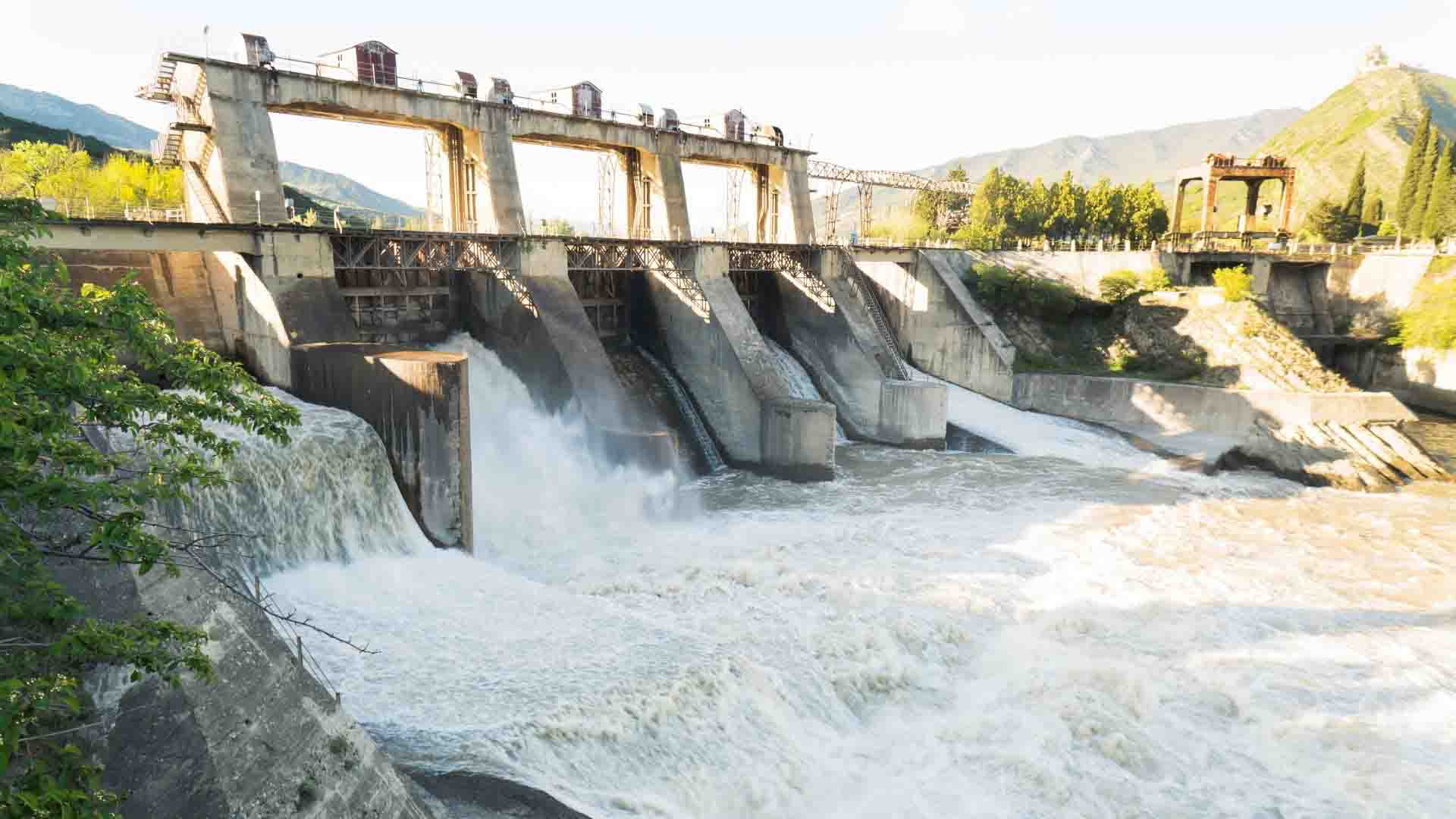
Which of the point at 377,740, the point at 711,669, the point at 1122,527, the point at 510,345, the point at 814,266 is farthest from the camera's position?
the point at 814,266

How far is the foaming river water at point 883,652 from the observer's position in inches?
364

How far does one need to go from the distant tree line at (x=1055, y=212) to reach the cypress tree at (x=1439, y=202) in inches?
686

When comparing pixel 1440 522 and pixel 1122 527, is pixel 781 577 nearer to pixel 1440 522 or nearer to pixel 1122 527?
pixel 1122 527

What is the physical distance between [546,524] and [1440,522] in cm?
2067

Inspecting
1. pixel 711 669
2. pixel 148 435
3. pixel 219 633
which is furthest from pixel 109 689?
pixel 711 669

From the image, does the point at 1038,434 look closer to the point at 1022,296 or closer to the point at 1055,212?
the point at 1022,296

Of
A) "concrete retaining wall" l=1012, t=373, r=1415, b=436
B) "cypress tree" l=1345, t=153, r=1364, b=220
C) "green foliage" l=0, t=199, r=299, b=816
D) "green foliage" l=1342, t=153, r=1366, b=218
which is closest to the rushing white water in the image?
"concrete retaining wall" l=1012, t=373, r=1415, b=436

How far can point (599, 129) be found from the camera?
26531mm

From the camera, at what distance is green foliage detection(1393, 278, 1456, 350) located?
3388 cm

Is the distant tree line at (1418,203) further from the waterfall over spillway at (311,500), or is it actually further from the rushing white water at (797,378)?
the waterfall over spillway at (311,500)

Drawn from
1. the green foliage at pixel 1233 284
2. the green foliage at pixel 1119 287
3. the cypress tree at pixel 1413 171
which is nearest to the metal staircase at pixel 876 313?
the green foliage at pixel 1119 287

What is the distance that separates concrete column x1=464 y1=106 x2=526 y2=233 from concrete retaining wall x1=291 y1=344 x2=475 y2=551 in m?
9.85

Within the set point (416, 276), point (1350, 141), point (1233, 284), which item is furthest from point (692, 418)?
point (1350, 141)

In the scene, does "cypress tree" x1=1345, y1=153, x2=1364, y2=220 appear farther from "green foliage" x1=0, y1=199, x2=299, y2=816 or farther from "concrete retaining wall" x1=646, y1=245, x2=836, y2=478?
"green foliage" x1=0, y1=199, x2=299, y2=816
